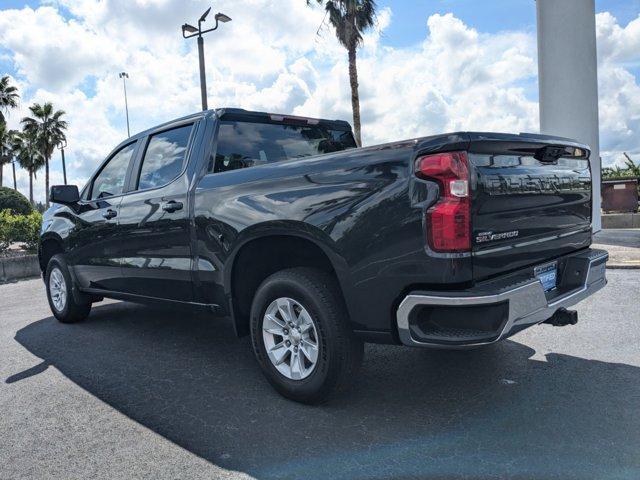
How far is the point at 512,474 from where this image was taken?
257 centimetres

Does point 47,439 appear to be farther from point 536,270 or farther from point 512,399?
point 536,270

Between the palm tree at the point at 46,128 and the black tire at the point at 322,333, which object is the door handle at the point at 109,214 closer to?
the black tire at the point at 322,333

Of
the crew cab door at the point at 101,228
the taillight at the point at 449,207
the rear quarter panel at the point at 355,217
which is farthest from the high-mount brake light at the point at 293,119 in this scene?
the taillight at the point at 449,207

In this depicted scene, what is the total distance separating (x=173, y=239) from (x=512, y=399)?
8.64ft

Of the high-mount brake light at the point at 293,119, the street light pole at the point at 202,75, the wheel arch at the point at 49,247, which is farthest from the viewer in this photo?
the street light pole at the point at 202,75

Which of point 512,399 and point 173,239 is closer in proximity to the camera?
point 512,399

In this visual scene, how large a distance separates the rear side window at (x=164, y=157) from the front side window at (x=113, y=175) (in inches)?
13.0

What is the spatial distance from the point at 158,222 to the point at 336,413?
2066 mm

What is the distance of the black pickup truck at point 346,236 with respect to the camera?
9.15ft

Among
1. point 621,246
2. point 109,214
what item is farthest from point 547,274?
point 621,246

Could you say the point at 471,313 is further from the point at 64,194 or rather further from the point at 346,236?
the point at 64,194

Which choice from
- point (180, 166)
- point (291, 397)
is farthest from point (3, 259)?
point (291, 397)

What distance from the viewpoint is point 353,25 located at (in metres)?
20.8

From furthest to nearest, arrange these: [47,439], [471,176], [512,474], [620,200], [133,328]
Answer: [620,200]
[133,328]
[47,439]
[471,176]
[512,474]
